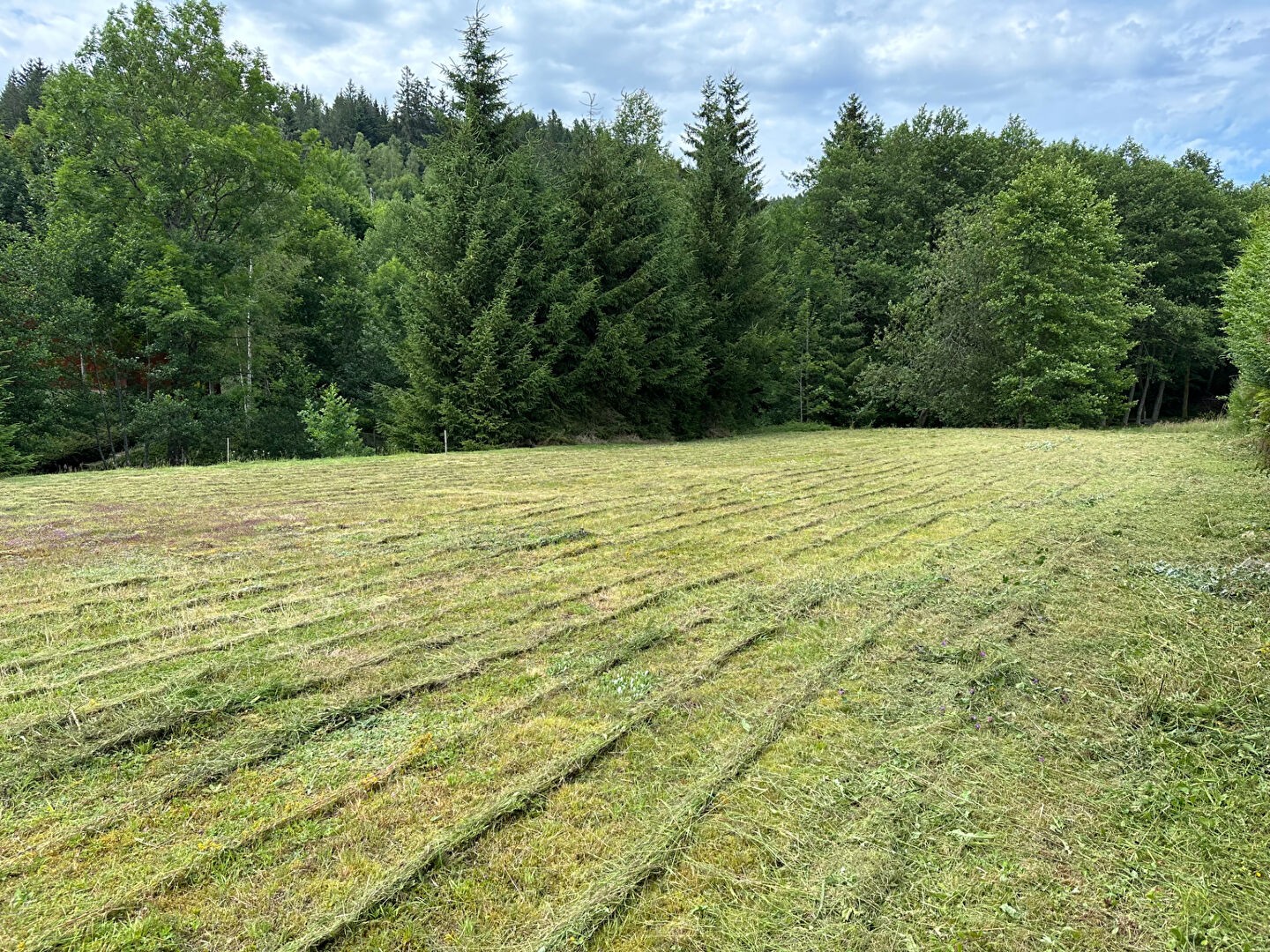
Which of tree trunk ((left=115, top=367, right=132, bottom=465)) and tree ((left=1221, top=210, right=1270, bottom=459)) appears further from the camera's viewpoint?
tree trunk ((left=115, top=367, right=132, bottom=465))

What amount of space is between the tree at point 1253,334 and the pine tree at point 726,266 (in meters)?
10.1

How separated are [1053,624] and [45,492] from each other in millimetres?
9765

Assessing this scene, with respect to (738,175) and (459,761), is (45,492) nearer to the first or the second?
(459,761)

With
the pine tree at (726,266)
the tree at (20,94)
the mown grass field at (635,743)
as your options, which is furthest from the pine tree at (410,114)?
the mown grass field at (635,743)

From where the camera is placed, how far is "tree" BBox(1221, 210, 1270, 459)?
804 centimetres

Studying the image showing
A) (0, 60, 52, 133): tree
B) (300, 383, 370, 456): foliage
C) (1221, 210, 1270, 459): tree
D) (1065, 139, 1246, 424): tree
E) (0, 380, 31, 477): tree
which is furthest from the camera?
(0, 60, 52, 133): tree

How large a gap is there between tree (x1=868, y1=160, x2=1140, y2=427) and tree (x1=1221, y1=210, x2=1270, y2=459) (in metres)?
5.14

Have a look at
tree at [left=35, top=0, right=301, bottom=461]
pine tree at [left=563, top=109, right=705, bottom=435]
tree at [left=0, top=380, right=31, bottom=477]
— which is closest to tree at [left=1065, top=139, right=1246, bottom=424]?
pine tree at [left=563, top=109, right=705, bottom=435]

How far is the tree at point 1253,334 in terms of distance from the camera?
804cm

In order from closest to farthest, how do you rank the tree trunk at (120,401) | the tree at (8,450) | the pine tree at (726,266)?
1. the tree at (8,450)
2. the tree trunk at (120,401)
3. the pine tree at (726,266)

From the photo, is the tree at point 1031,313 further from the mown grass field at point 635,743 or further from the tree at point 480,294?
the mown grass field at point 635,743

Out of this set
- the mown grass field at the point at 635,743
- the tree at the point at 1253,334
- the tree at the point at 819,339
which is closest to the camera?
the mown grass field at the point at 635,743

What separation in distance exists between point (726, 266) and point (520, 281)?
21.4ft

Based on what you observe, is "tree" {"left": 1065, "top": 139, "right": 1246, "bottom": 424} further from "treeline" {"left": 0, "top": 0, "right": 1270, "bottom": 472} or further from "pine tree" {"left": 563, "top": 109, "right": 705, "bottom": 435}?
"pine tree" {"left": 563, "top": 109, "right": 705, "bottom": 435}
